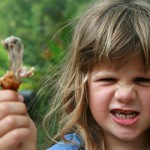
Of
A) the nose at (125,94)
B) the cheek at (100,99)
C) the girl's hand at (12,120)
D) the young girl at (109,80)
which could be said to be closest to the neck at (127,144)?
the young girl at (109,80)

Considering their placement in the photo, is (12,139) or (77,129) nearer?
(12,139)

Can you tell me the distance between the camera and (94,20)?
254 cm

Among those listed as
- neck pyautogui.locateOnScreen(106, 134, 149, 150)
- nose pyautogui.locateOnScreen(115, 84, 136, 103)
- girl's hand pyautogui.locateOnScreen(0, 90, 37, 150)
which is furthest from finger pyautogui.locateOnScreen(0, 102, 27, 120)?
neck pyautogui.locateOnScreen(106, 134, 149, 150)

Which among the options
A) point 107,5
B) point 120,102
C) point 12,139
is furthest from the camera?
point 107,5

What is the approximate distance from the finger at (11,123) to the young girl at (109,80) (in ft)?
2.58

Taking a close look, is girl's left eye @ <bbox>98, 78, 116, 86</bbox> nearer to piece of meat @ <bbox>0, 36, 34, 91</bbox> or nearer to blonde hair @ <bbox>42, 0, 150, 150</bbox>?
blonde hair @ <bbox>42, 0, 150, 150</bbox>

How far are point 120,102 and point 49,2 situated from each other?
15038mm

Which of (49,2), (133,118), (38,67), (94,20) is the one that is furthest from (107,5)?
(49,2)

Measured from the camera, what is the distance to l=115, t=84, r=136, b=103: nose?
2.22 m

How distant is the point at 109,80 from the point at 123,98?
0.13 m

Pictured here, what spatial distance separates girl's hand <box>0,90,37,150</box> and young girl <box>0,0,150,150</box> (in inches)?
30.6

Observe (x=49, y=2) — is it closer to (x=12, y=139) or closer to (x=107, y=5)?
(x=107, y=5)

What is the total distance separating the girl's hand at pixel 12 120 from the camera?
4.97 feet

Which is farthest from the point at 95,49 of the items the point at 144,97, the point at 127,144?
the point at 127,144
